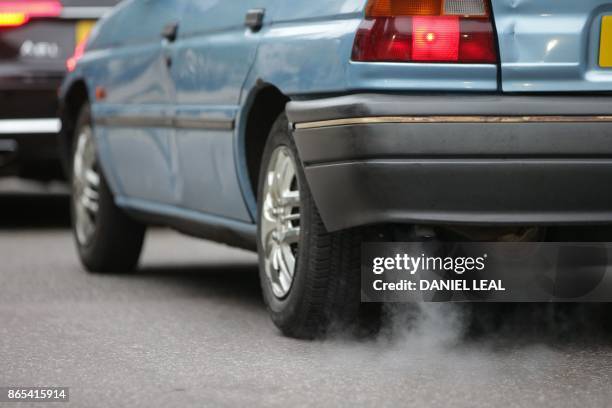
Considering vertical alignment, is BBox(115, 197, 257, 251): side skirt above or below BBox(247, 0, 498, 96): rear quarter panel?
below

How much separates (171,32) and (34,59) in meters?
3.78

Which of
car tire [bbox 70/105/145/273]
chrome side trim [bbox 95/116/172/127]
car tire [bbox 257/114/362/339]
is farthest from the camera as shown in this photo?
car tire [bbox 70/105/145/273]

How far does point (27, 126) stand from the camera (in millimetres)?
10141

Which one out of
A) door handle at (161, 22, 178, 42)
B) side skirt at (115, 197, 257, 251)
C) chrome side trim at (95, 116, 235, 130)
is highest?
door handle at (161, 22, 178, 42)

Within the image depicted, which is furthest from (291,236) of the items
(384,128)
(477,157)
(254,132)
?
(477,157)

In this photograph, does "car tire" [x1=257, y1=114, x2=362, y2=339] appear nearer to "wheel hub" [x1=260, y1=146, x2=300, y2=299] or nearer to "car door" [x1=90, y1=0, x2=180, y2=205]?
"wheel hub" [x1=260, y1=146, x2=300, y2=299]

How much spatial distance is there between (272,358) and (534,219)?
1.00 metres

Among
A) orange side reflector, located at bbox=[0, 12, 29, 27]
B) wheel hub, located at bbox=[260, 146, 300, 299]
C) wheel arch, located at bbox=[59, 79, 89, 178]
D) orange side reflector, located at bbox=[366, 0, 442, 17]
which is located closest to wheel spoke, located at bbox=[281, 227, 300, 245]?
wheel hub, located at bbox=[260, 146, 300, 299]

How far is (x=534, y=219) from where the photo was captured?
4.68m

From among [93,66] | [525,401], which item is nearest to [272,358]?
[525,401]

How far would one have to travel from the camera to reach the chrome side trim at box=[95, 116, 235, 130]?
232 inches

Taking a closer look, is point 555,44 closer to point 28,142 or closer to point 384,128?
point 384,128

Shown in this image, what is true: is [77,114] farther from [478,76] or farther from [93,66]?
[478,76]

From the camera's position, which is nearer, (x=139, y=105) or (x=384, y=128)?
(x=384, y=128)
